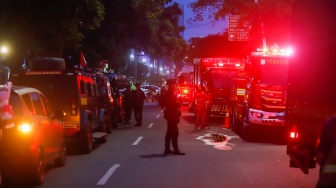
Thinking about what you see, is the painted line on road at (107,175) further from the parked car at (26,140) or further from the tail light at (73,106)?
the tail light at (73,106)

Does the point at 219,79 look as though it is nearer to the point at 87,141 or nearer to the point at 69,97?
the point at 87,141

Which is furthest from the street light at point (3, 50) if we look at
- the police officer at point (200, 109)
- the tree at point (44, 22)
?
the police officer at point (200, 109)

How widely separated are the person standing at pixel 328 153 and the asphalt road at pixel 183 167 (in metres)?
4.44

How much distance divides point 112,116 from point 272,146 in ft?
26.7

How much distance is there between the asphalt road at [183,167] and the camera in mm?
10492

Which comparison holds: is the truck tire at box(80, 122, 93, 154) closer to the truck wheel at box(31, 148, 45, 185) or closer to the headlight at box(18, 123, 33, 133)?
the truck wheel at box(31, 148, 45, 185)

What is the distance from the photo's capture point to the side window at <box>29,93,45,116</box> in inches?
437

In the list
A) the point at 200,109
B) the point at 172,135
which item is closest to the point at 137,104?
the point at 200,109

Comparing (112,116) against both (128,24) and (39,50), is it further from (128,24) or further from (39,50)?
(128,24)

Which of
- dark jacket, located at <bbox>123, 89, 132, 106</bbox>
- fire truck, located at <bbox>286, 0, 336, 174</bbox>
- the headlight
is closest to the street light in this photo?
dark jacket, located at <bbox>123, 89, 132, 106</bbox>

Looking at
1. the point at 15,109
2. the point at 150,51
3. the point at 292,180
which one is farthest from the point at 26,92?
the point at 150,51

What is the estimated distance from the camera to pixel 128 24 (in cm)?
3325

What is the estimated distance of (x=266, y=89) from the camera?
18.8 m

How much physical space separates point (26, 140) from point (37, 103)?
1.89 m
